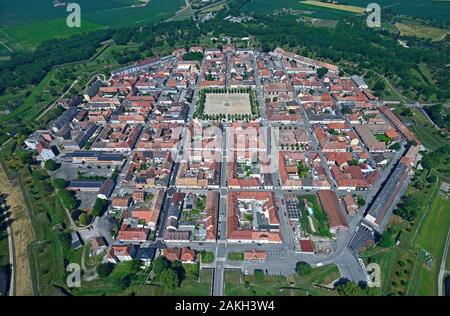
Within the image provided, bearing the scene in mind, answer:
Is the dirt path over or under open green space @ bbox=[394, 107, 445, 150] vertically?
under

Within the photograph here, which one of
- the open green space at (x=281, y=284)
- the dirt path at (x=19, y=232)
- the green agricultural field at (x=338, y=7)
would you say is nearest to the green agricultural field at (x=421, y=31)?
the green agricultural field at (x=338, y=7)

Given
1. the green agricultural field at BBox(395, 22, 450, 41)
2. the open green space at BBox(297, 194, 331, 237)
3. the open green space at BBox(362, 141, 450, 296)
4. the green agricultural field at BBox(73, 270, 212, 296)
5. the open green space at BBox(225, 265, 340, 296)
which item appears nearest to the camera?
the open green space at BBox(225, 265, 340, 296)

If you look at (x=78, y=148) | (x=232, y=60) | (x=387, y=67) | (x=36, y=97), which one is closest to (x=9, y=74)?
(x=36, y=97)

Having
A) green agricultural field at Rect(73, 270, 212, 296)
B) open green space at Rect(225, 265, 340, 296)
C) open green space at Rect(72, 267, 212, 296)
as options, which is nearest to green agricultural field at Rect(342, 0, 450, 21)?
open green space at Rect(225, 265, 340, 296)

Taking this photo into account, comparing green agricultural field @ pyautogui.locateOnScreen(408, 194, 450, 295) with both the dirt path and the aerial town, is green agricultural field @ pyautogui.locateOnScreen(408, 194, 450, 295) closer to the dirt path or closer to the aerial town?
the aerial town
